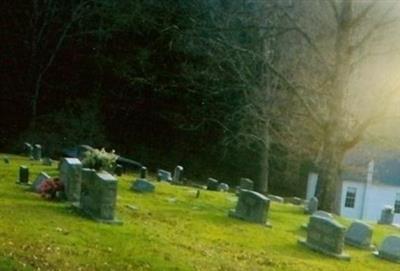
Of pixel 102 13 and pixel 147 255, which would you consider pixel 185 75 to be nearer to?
pixel 102 13

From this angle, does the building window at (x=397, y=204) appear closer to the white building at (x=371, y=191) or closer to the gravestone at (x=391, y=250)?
the white building at (x=371, y=191)

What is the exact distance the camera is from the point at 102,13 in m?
45.5

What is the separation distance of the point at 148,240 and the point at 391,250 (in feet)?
22.3

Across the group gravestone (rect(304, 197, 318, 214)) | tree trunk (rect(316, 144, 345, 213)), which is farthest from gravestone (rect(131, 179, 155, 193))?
tree trunk (rect(316, 144, 345, 213))

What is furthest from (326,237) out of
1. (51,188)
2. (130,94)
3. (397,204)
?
(397,204)

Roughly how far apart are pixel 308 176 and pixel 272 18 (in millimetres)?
20886

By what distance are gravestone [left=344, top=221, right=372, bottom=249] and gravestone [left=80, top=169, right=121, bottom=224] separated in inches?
274

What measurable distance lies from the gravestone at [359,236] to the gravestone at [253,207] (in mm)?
2281

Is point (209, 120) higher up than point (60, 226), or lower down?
higher up

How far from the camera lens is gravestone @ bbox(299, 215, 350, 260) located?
16.6 meters

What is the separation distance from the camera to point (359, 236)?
18.9m

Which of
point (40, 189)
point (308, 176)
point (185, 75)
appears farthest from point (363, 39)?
point (308, 176)

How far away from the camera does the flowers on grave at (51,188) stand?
17.8 metres

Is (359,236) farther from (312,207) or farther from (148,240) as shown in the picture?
(148,240)
